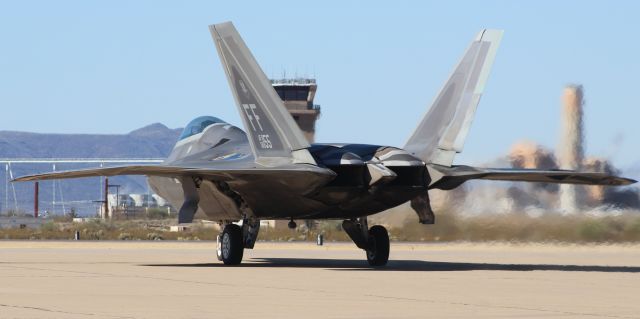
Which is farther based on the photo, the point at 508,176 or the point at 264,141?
the point at 508,176

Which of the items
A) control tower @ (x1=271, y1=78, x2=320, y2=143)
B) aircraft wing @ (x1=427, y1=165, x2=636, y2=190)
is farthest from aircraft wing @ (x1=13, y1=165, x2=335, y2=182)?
control tower @ (x1=271, y1=78, x2=320, y2=143)

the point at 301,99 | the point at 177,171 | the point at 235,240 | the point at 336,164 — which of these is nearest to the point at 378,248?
the point at 235,240

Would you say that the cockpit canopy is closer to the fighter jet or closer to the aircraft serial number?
the fighter jet

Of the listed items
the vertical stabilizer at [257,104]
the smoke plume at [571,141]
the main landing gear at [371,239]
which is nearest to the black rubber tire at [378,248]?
the main landing gear at [371,239]

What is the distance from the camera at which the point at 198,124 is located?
3027 centimetres

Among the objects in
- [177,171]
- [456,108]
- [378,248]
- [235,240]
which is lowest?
[378,248]

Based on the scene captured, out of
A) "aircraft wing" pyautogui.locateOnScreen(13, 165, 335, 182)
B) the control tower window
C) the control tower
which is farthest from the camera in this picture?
the control tower window

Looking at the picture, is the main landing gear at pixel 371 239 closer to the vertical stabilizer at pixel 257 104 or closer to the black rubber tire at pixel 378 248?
the black rubber tire at pixel 378 248

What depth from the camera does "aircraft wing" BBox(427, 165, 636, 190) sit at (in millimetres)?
24672

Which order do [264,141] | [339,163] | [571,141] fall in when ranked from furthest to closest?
[571,141] < [264,141] < [339,163]

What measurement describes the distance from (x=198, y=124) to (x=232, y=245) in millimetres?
4286

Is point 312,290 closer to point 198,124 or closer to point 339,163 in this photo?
point 339,163

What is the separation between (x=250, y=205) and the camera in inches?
1060

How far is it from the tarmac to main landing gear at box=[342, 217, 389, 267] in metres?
0.50
